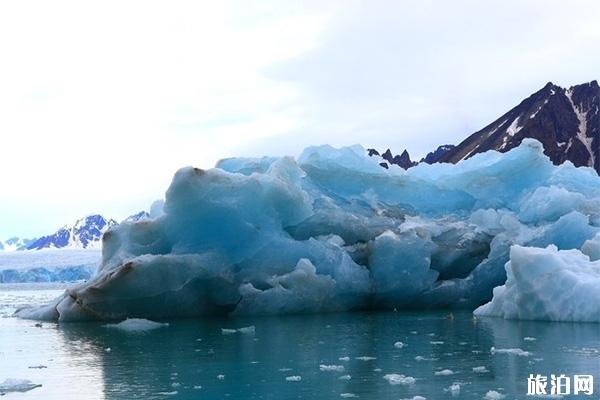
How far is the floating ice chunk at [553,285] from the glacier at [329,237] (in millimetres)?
575

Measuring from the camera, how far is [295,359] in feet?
36.1

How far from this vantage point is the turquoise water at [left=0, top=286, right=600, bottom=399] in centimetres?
847

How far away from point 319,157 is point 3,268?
82219 millimetres

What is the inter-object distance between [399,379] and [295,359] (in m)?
2.57

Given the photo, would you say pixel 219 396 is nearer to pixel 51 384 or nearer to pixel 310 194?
pixel 51 384

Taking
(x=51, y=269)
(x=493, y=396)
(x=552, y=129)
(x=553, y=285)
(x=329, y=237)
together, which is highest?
(x=552, y=129)

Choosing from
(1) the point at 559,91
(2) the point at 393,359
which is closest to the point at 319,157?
(2) the point at 393,359

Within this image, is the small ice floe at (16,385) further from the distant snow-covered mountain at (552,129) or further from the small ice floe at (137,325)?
the distant snow-covered mountain at (552,129)

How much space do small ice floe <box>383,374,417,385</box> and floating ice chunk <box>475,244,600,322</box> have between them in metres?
7.63

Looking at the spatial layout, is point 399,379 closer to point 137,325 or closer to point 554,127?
point 137,325

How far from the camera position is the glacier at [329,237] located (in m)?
19.3

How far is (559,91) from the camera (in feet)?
401

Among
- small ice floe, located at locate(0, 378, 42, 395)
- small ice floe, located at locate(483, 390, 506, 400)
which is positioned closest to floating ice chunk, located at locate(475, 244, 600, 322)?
small ice floe, located at locate(483, 390, 506, 400)

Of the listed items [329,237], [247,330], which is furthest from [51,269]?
[247,330]
